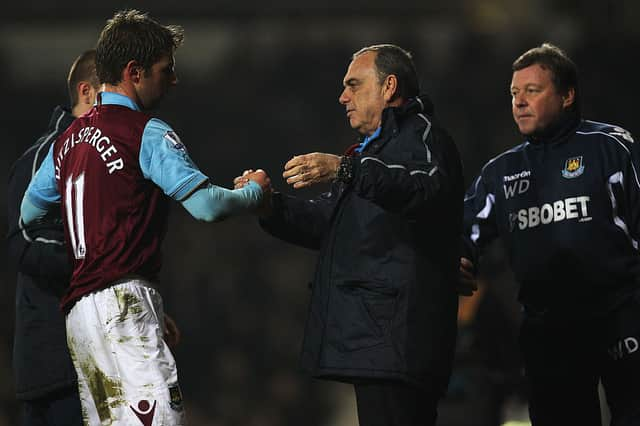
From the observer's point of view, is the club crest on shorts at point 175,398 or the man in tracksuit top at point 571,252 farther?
the man in tracksuit top at point 571,252

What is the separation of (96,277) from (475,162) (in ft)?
25.9

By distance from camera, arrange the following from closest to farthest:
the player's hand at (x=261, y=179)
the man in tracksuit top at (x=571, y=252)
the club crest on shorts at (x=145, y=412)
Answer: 1. the club crest on shorts at (x=145, y=412)
2. the player's hand at (x=261, y=179)
3. the man in tracksuit top at (x=571, y=252)

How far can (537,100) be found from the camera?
13.2ft

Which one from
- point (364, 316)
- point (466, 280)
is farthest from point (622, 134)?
point (364, 316)

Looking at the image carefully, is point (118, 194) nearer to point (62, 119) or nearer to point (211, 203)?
point (211, 203)

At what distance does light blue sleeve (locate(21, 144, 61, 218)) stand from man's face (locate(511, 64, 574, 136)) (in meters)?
1.83

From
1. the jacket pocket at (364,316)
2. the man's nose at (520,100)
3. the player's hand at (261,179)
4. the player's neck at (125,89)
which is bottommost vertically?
the jacket pocket at (364,316)

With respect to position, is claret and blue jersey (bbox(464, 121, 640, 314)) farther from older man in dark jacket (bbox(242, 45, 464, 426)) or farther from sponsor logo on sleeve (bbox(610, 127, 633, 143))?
older man in dark jacket (bbox(242, 45, 464, 426))

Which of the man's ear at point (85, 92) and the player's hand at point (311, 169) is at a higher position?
the man's ear at point (85, 92)

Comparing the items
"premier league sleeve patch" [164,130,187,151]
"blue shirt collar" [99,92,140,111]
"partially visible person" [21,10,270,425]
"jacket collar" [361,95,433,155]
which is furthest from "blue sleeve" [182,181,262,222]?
"jacket collar" [361,95,433,155]

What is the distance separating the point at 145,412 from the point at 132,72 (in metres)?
1.04

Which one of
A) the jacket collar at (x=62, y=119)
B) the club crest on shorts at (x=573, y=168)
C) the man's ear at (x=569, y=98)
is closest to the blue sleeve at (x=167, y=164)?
the jacket collar at (x=62, y=119)

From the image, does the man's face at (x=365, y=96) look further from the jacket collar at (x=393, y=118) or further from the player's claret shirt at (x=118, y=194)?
the player's claret shirt at (x=118, y=194)

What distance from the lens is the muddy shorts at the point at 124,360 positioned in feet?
9.48
